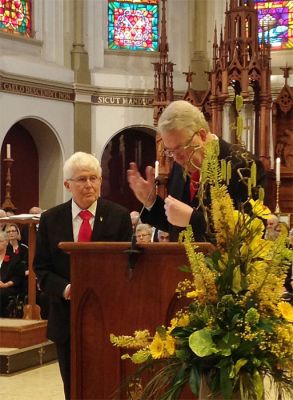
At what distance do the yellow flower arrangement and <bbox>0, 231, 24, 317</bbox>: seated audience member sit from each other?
557 cm

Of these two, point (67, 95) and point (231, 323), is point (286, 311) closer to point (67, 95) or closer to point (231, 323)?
point (231, 323)

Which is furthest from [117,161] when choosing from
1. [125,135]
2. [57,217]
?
[57,217]

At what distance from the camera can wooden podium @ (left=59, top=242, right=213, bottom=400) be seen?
2648 millimetres

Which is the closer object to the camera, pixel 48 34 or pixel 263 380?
pixel 263 380

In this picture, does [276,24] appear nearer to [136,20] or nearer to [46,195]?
[136,20]

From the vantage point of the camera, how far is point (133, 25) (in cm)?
1467

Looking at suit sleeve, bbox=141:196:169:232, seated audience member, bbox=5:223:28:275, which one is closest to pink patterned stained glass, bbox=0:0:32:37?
seated audience member, bbox=5:223:28:275

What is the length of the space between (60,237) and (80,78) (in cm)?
1014

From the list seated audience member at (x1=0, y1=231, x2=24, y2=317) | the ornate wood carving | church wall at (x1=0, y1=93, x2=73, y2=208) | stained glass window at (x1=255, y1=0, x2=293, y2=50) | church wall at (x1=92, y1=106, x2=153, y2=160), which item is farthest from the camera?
stained glass window at (x1=255, y1=0, x2=293, y2=50)

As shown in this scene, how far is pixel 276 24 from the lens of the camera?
1383 cm

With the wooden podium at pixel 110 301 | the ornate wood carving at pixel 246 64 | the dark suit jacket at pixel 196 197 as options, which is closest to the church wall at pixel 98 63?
the ornate wood carving at pixel 246 64

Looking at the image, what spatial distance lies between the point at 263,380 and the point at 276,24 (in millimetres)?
12553

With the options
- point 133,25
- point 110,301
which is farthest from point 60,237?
point 133,25

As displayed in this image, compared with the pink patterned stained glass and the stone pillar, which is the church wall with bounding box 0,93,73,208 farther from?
the pink patterned stained glass
